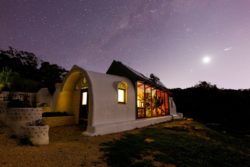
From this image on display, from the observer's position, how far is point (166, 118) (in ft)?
50.8

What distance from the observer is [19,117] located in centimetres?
678

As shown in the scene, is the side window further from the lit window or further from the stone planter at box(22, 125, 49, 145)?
the stone planter at box(22, 125, 49, 145)

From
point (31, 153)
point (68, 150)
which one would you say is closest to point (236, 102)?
point (68, 150)

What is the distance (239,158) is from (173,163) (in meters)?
3.00

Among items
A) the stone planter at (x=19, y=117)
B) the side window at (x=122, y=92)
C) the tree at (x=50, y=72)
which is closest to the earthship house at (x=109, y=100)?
the side window at (x=122, y=92)

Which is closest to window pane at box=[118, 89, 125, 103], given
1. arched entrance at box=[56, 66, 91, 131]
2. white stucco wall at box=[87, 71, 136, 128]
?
white stucco wall at box=[87, 71, 136, 128]

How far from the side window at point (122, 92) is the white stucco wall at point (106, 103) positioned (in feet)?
Answer: 0.88

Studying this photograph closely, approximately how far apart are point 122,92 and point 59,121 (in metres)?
4.92

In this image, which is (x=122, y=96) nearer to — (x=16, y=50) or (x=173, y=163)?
(x=173, y=163)

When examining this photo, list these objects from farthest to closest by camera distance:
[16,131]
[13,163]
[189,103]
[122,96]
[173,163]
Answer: [189,103] → [122,96] → [16,131] → [173,163] → [13,163]

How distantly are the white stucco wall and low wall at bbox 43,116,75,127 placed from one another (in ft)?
11.4

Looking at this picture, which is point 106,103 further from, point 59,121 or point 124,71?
point 124,71

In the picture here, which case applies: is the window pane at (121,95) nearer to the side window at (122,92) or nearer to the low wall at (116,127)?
the side window at (122,92)

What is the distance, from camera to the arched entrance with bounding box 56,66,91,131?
452 inches
